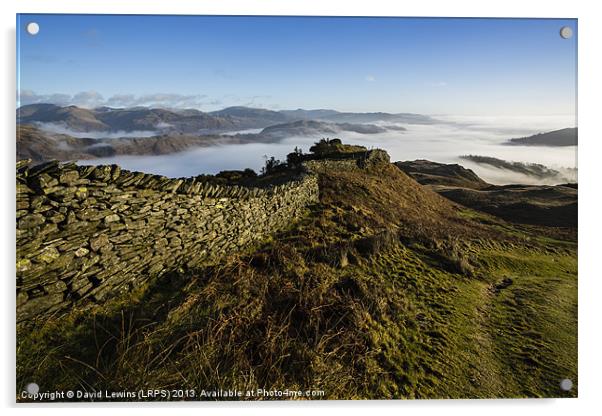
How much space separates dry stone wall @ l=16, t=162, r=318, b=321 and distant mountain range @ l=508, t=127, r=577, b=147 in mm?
5303

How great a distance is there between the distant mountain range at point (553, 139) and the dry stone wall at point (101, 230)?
5.30m

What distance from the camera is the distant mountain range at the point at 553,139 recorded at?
4371 millimetres

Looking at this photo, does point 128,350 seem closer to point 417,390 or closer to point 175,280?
point 175,280

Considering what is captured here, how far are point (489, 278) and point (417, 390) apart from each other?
3120 millimetres

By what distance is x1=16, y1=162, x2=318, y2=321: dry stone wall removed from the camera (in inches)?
120

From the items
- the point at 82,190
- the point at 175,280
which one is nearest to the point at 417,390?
the point at 175,280

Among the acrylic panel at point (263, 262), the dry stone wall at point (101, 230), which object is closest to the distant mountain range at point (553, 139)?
the acrylic panel at point (263, 262)

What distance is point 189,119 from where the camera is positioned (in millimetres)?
5219

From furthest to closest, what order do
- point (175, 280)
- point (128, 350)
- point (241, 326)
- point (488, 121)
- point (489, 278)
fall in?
point (489, 278) → point (488, 121) → point (175, 280) → point (241, 326) → point (128, 350)

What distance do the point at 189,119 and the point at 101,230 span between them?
258cm

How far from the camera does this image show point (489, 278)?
5496 millimetres

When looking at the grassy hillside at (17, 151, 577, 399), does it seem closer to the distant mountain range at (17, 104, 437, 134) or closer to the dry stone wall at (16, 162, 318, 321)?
the dry stone wall at (16, 162, 318, 321)
